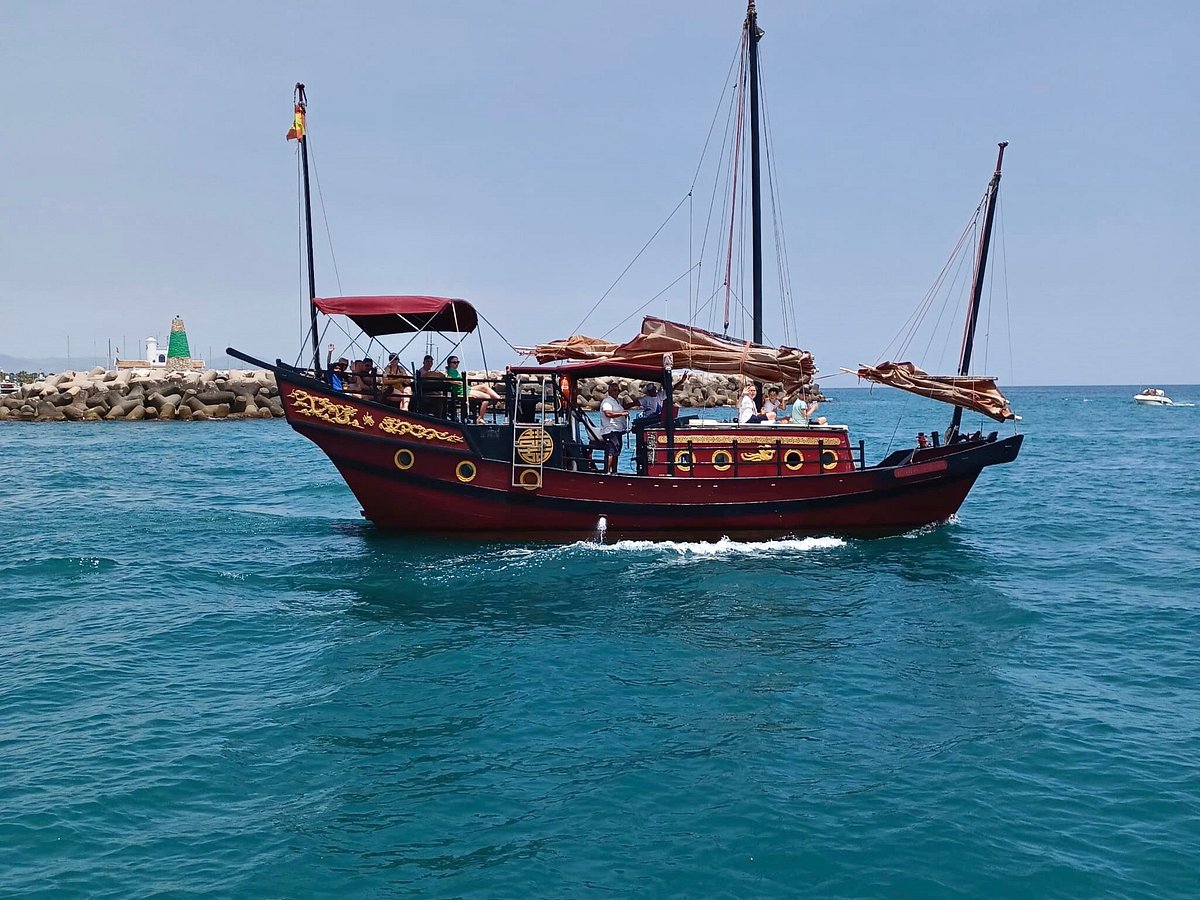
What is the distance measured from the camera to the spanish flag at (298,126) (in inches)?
711

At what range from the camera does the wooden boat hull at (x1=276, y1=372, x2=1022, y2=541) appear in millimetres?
17281

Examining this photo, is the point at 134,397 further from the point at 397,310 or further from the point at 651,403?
the point at 651,403

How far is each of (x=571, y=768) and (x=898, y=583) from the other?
9064 mm

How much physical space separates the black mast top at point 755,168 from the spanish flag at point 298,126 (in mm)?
11061

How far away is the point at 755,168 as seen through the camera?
894 inches

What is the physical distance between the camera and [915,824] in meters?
7.29

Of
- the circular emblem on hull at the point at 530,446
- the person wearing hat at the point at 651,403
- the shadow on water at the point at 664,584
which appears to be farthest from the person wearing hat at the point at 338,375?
the person wearing hat at the point at 651,403

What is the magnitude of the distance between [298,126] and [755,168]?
11252mm

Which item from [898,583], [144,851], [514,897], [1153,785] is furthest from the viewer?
[898,583]

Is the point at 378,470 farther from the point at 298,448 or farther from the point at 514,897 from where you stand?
the point at 298,448

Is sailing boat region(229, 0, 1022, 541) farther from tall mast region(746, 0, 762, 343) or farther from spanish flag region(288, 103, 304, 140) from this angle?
tall mast region(746, 0, 762, 343)

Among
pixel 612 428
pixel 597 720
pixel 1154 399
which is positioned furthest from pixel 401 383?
pixel 1154 399

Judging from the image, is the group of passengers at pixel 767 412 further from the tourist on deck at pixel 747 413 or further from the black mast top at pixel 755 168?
the black mast top at pixel 755 168

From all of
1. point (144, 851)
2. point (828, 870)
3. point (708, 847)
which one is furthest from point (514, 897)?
point (144, 851)
